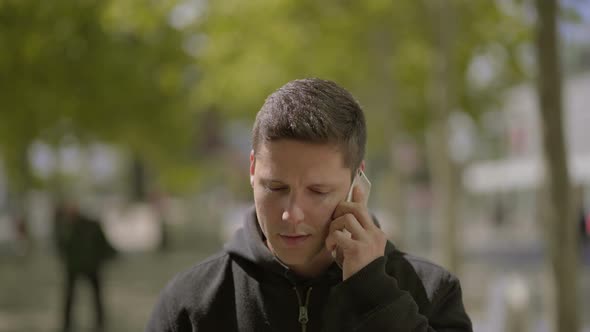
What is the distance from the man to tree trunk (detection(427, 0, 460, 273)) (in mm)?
9933

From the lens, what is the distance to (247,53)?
54.4 ft

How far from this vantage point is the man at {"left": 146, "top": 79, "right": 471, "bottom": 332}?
220 centimetres

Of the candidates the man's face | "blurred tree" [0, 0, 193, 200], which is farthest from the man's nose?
"blurred tree" [0, 0, 193, 200]

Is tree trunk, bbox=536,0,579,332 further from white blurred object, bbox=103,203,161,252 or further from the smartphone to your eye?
white blurred object, bbox=103,203,161,252

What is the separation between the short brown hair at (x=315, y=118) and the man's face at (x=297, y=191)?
26 millimetres

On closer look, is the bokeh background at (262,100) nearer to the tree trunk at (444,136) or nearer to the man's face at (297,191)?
the tree trunk at (444,136)

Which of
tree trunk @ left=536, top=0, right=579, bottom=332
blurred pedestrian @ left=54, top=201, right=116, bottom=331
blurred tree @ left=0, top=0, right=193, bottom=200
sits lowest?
blurred pedestrian @ left=54, top=201, right=116, bottom=331

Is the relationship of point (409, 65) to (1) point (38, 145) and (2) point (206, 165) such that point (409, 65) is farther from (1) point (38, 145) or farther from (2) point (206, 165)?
(1) point (38, 145)

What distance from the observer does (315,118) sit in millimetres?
2201

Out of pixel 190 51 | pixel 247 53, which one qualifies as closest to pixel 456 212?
pixel 247 53

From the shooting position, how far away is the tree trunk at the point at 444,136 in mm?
12258

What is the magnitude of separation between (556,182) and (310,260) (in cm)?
491

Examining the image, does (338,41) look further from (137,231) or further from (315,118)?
(137,231)

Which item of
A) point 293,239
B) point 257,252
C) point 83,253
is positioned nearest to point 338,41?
point 83,253
